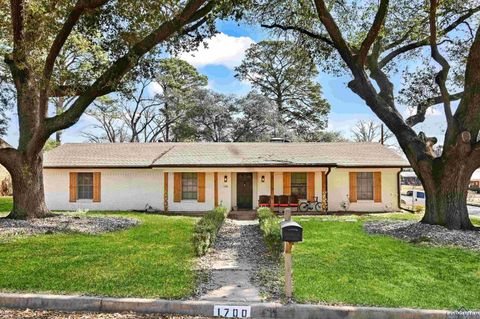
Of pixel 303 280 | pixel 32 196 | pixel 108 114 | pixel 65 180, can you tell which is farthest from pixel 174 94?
pixel 303 280

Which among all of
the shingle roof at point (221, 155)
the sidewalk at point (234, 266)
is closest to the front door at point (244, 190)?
the shingle roof at point (221, 155)

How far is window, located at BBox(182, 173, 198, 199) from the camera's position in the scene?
60.1 ft

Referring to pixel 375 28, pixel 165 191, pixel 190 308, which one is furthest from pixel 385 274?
pixel 165 191

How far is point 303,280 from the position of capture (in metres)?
5.93

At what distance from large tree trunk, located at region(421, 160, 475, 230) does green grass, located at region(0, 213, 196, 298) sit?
6.73m

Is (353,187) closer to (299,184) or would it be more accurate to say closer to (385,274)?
(299,184)

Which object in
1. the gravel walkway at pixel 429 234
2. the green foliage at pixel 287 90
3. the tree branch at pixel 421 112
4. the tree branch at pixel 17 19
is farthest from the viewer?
the green foliage at pixel 287 90

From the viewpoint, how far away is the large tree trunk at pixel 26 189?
11867 mm

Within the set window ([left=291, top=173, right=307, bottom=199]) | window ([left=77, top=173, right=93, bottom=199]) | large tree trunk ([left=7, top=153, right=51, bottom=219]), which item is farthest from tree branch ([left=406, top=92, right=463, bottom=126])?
window ([left=77, top=173, right=93, bottom=199])

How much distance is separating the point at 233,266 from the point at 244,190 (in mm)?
11735

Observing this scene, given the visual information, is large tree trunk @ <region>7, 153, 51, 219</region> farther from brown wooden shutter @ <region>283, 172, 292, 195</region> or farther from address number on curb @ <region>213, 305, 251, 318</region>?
brown wooden shutter @ <region>283, 172, 292, 195</region>

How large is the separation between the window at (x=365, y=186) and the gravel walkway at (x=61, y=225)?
1057cm

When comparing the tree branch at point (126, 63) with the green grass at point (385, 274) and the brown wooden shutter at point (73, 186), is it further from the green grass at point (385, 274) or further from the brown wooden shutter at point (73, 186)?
the brown wooden shutter at point (73, 186)

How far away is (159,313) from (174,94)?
35.0m
